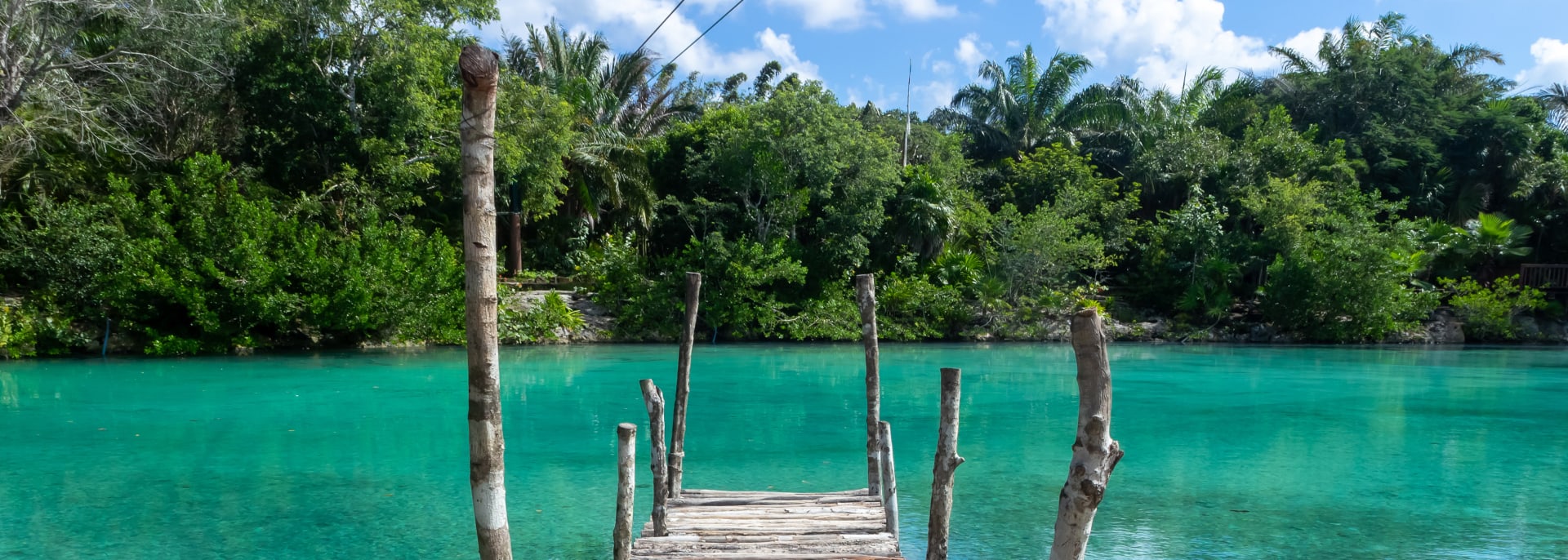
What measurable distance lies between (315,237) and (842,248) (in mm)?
12143

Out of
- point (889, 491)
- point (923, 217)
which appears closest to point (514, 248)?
point (923, 217)

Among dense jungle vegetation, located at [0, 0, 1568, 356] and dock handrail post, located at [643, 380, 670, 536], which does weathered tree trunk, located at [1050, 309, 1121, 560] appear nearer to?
dock handrail post, located at [643, 380, 670, 536]

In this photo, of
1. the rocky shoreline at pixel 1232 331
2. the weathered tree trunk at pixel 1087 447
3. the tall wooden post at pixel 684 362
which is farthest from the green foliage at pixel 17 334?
the weathered tree trunk at pixel 1087 447

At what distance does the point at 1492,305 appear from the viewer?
25609mm

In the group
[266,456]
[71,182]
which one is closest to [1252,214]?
[266,456]

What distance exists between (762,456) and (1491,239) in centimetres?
2478

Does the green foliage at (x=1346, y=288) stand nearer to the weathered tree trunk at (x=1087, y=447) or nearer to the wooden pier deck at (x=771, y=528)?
the wooden pier deck at (x=771, y=528)

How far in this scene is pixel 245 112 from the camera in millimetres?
21547

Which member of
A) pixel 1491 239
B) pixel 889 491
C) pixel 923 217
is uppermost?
pixel 923 217

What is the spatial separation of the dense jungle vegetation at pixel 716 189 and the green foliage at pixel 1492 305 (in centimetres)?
8

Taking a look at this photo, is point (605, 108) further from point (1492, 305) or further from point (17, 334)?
point (1492, 305)

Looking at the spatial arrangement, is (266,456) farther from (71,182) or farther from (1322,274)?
(1322,274)

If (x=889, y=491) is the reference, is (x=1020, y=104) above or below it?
above

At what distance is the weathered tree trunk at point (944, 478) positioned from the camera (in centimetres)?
514
